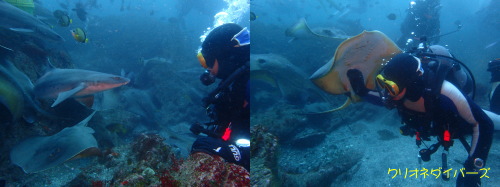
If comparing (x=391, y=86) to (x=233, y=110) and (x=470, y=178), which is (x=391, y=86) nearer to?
(x=470, y=178)

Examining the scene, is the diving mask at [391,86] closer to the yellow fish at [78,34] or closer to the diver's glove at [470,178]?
the diver's glove at [470,178]

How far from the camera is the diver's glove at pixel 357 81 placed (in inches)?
147

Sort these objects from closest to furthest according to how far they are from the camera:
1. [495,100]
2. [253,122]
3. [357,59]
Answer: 1. [357,59]
2. [495,100]
3. [253,122]

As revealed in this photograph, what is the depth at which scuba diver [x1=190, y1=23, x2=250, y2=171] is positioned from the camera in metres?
2.55

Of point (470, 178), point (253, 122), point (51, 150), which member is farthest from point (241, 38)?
point (253, 122)

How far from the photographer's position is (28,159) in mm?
3854

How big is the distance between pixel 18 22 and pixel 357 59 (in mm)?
7325

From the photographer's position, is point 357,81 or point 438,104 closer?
point 438,104

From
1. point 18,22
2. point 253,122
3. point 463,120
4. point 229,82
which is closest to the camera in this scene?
point 229,82

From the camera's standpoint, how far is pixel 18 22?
5422mm

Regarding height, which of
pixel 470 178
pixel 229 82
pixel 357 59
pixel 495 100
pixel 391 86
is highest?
pixel 229 82

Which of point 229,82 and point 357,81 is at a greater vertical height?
point 229,82

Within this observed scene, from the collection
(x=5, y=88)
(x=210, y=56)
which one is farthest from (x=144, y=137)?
(x=5, y=88)

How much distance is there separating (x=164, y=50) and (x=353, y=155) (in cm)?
1711
